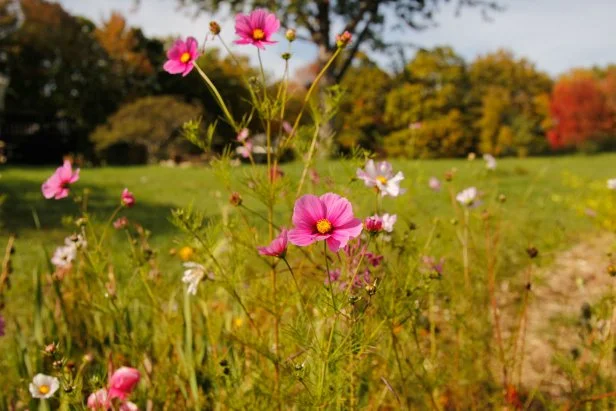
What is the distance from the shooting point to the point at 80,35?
20281 millimetres

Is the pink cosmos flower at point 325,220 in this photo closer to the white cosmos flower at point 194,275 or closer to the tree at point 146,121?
the white cosmos flower at point 194,275

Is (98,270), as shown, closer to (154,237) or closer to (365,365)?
(365,365)

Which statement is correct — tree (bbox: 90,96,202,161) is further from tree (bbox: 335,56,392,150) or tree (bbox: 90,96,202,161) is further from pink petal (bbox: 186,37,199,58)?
pink petal (bbox: 186,37,199,58)

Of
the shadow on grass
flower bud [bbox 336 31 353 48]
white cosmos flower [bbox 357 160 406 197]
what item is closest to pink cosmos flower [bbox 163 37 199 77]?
flower bud [bbox 336 31 353 48]

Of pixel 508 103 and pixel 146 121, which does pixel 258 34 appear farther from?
pixel 508 103

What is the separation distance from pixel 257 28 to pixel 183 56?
144 millimetres

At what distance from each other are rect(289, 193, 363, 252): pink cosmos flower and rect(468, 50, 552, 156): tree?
25812 millimetres

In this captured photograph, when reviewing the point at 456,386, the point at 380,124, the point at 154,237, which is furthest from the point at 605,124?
the point at 456,386

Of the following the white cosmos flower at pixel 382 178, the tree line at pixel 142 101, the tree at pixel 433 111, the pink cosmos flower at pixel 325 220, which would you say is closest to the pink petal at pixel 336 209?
the pink cosmos flower at pixel 325 220

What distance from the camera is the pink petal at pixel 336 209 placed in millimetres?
722

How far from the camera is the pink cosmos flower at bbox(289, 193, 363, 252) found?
0.71 m

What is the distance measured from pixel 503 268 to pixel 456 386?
6.43ft

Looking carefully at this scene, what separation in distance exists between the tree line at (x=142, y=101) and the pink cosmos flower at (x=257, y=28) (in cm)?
1101

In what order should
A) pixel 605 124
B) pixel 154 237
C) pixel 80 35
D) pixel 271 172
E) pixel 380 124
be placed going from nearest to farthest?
pixel 271 172 → pixel 154 237 → pixel 80 35 → pixel 380 124 → pixel 605 124
